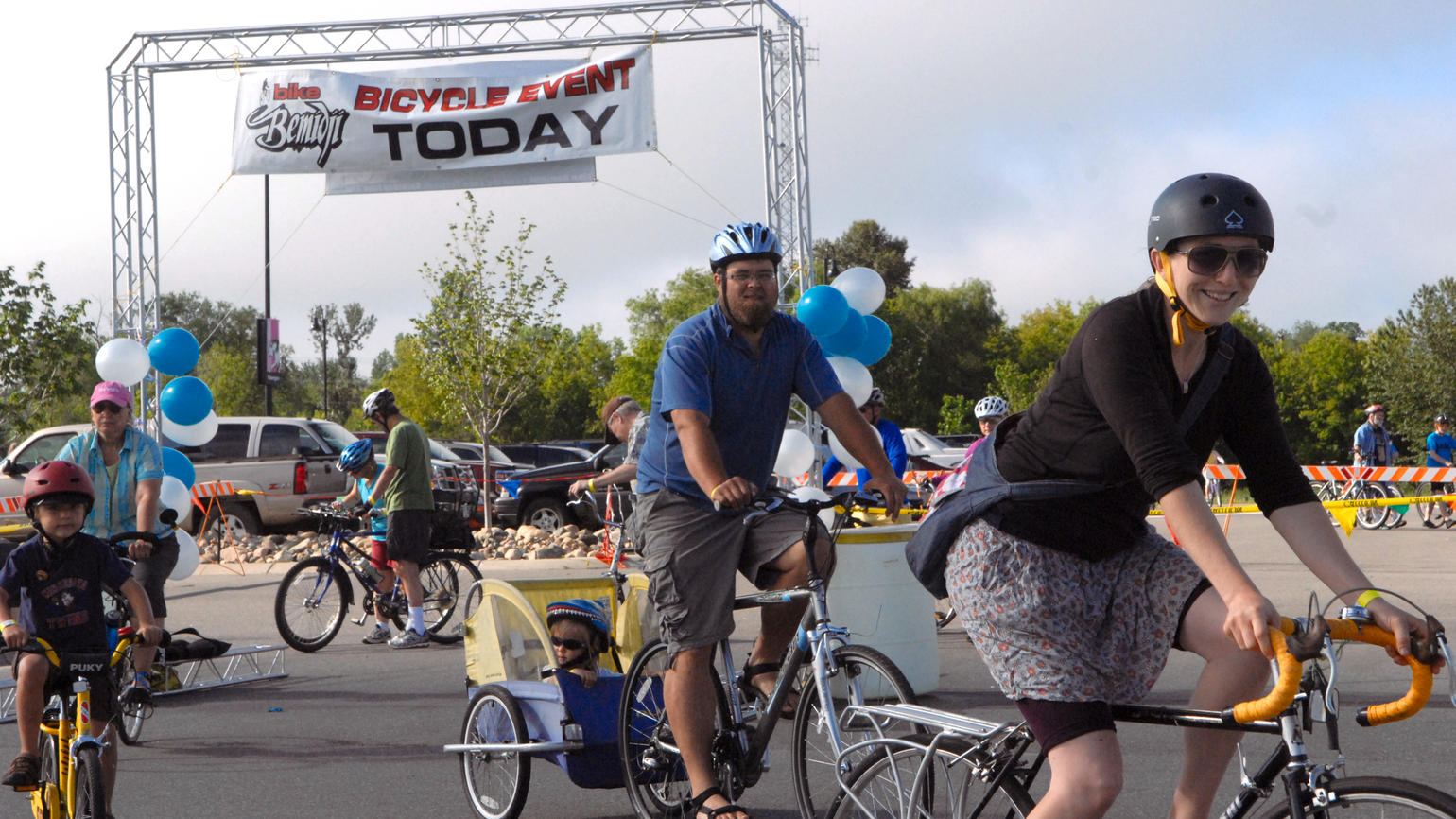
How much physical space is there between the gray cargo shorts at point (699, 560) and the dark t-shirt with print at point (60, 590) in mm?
2024

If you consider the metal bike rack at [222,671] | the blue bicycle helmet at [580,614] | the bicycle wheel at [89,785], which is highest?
the blue bicycle helmet at [580,614]

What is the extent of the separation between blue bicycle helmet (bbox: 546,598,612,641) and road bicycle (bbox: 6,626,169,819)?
4.99 feet

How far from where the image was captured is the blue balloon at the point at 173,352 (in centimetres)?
1234

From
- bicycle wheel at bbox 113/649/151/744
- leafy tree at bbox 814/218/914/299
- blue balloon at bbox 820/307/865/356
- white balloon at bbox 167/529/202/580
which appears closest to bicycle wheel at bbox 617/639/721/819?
bicycle wheel at bbox 113/649/151/744

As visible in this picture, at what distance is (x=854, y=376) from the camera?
459 inches

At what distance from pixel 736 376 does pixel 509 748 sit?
1.63 metres

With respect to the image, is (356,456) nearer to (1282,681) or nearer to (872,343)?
(872,343)

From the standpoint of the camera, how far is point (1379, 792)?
2.31m

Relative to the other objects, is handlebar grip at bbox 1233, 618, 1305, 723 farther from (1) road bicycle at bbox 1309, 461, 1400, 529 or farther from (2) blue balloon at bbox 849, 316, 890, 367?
(1) road bicycle at bbox 1309, 461, 1400, 529

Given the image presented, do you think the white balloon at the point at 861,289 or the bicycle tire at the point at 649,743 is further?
the white balloon at the point at 861,289

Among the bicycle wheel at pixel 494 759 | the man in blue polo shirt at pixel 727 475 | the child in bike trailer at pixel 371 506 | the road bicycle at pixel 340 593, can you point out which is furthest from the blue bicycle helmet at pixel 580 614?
the child in bike trailer at pixel 371 506

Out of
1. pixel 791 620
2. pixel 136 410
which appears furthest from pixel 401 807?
pixel 136 410

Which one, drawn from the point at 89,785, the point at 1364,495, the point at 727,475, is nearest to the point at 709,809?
the point at 727,475

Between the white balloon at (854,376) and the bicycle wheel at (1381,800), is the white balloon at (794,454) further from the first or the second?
the bicycle wheel at (1381,800)
